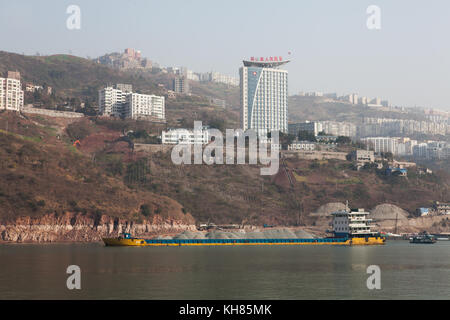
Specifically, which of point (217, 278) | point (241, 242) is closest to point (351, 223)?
point (241, 242)

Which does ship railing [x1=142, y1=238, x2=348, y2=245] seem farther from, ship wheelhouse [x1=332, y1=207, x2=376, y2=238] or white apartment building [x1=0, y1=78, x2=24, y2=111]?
white apartment building [x1=0, y1=78, x2=24, y2=111]

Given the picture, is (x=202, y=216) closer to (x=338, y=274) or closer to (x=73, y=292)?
(x=338, y=274)

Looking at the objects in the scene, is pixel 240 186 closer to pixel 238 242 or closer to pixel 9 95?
pixel 238 242

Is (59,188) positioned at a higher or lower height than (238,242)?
higher

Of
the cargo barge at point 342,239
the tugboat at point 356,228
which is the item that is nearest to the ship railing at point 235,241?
the cargo barge at point 342,239

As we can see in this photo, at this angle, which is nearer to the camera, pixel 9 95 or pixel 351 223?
pixel 351 223

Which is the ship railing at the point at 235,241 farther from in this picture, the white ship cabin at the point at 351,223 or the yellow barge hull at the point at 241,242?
the white ship cabin at the point at 351,223
